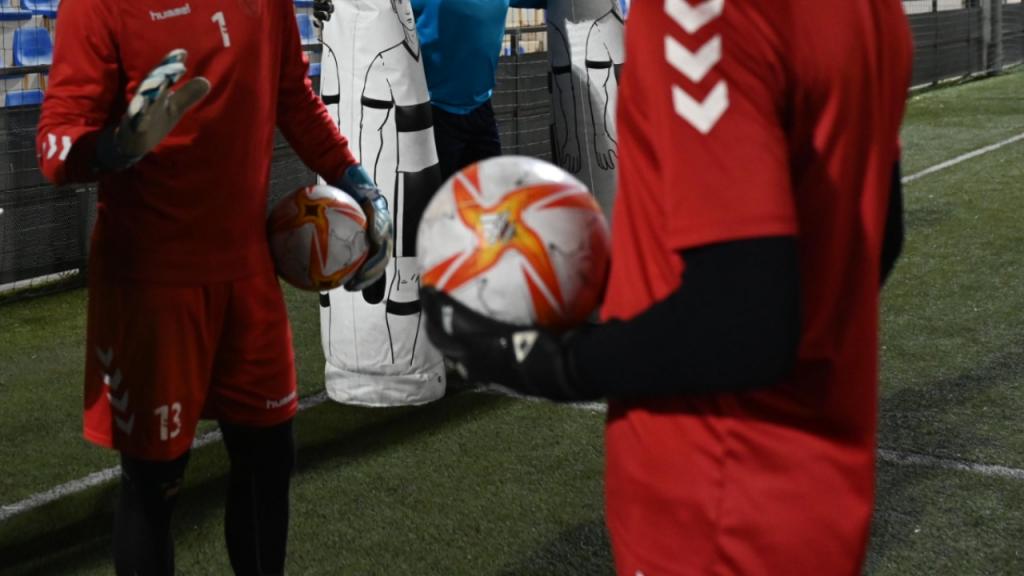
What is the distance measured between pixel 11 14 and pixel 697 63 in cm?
1052

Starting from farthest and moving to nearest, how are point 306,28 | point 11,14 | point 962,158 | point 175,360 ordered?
point 306,28
point 962,158
point 11,14
point 175,360

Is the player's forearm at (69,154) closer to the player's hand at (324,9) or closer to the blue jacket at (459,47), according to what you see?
the player's hand at (324,9)

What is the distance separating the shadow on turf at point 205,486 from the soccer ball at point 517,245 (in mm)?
2664

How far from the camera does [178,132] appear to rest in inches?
104

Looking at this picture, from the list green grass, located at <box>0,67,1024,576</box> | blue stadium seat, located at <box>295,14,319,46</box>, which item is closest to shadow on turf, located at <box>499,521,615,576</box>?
green grass, located at <box>0,67,1024,576</box>

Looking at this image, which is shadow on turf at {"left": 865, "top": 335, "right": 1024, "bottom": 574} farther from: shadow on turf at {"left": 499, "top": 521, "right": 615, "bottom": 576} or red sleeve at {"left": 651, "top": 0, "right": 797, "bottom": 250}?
red sleeve at {"left": 651, "top": 0, "right": 797, "bottom": 250}

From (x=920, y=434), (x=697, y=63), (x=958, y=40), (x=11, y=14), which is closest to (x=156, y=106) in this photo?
(x=697, y=63)

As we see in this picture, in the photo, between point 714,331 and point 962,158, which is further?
point 962,158

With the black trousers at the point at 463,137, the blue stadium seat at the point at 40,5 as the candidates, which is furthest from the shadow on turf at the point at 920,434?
the blue stadium seat at the point at 40,5

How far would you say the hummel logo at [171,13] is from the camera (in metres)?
2.59

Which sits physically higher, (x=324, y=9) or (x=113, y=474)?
(x=324, y=9)

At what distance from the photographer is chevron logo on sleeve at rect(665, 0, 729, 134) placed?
129 cm

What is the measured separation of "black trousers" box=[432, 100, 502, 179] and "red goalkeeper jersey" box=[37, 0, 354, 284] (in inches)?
100

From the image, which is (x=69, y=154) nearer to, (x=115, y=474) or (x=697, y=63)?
(x=697, y=63)
